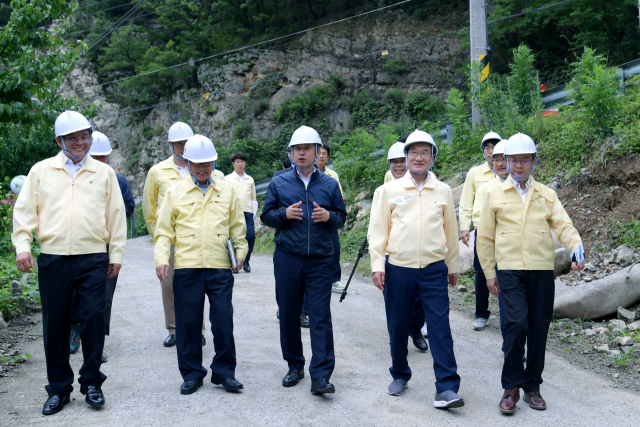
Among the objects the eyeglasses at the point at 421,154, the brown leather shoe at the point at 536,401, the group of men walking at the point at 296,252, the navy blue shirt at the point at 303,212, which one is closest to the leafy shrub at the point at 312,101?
the navy blue shirt at the point at 303,212

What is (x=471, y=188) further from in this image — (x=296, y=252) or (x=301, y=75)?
(x=301, y=75)

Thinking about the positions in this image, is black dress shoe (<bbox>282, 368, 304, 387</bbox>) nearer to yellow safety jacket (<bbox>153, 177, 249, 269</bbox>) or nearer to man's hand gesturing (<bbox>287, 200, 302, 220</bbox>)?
yellow safety jacket (<bbox>153, 177, 249, 269</bbox>)

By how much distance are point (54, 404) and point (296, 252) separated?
2.21 meters

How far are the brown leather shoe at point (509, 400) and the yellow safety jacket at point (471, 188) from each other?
2.74 m

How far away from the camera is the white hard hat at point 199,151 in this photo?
495 cm

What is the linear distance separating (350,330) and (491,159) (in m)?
2.70

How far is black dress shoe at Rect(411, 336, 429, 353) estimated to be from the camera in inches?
244

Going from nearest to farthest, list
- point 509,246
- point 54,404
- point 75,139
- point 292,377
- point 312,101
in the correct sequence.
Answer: point 54,404
point 75,139
point 509,246
point 292,377
point 312,101

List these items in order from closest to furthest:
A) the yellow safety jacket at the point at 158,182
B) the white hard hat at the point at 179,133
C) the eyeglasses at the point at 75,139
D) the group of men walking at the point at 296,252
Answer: the group of men walking at the point at 296,252 < the eyeglasses at the point at 75,139 < the white hard hat at the point at 179,133 < the yellow safety jacket at the point at 158,182

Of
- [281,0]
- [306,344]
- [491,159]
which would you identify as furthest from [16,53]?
[281,0]

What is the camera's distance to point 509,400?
4492 mm

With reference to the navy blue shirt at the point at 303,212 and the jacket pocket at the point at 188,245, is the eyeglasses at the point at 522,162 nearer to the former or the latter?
the navy blue shirt at the point at 303,212

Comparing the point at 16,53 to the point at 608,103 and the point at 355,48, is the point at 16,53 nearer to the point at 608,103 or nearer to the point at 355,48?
the point at 608,103

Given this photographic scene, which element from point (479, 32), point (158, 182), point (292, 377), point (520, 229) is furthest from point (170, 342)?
point (479, 32)
